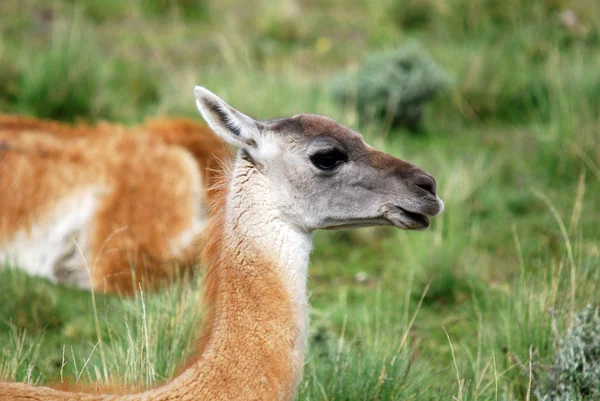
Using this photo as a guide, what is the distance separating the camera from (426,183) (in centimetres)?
358

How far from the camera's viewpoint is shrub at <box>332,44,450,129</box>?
8.80m

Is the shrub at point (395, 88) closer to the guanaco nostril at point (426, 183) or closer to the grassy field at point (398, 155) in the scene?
the grassy field at point (398, 155)

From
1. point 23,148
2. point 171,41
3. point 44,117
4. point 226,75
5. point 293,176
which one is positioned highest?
point 171,41

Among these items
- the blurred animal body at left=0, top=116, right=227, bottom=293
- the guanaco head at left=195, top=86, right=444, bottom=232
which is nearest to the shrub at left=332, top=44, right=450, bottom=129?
the blurred animal body at left=0, top=116, right=227, bottom=293

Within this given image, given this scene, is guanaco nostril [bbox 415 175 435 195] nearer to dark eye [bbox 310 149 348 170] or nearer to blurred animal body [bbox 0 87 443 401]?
blurred animal body [bbox 0 87 443 401]

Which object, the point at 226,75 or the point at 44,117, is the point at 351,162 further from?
the point at 226,75

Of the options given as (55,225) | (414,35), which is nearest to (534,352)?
(55,225)

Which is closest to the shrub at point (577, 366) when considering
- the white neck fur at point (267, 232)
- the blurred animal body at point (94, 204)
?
the white neck fur at point (267, 232)

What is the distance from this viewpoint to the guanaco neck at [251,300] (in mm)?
3201

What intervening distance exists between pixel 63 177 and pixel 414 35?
6.39 metres

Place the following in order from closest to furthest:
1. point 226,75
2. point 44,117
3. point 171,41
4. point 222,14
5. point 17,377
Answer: point 17,377, point 44,117, point 226,75, point 171,41, point 222,14

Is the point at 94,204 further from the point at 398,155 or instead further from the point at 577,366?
the point at 577,366

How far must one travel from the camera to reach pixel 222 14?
12445 millimetres

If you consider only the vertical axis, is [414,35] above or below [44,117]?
above
